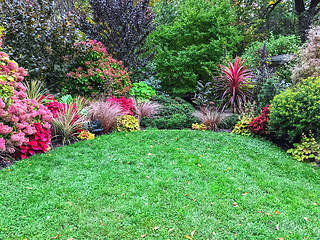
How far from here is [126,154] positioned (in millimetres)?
4027

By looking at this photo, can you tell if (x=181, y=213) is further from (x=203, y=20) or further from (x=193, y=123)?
(x=203, y=20)

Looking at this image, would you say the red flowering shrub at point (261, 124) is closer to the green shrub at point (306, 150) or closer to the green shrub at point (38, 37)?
the green shrub at point (306, 150)

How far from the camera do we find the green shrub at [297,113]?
394cm

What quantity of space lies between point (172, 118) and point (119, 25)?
397 cm

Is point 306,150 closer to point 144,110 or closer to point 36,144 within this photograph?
point 144,110

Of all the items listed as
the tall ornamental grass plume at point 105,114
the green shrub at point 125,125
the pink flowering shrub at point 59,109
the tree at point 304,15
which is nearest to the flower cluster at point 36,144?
the pink flowering shrub at point 59,109

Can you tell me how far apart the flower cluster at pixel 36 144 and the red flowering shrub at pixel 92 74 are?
2.80m

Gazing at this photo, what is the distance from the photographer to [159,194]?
2791mm

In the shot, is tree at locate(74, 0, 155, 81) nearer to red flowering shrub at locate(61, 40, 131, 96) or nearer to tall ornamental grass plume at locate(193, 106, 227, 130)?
red flowering shrub at locate(61, 40, 131, 96)

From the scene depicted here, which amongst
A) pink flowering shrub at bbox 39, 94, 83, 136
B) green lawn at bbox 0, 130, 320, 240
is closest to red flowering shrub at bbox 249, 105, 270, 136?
green lawn at bbox 0, 130, 320, 240

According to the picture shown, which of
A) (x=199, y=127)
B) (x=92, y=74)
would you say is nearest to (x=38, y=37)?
(x=92, y=74)

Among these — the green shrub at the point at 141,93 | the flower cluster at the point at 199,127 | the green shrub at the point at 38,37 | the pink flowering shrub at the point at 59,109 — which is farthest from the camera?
the green shrub at the point at 141,93

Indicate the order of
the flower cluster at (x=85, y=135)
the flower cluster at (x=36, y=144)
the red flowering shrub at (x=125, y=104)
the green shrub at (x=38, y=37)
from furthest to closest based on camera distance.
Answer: the red flowering shrub at (x=125, y=104) < the green shrub at (x=38, y=37) < the flower cluster at (x=85, y=135) < the flower cluster at (x=36, y=144)

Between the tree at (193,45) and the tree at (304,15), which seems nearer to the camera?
the tree at (193,45)
